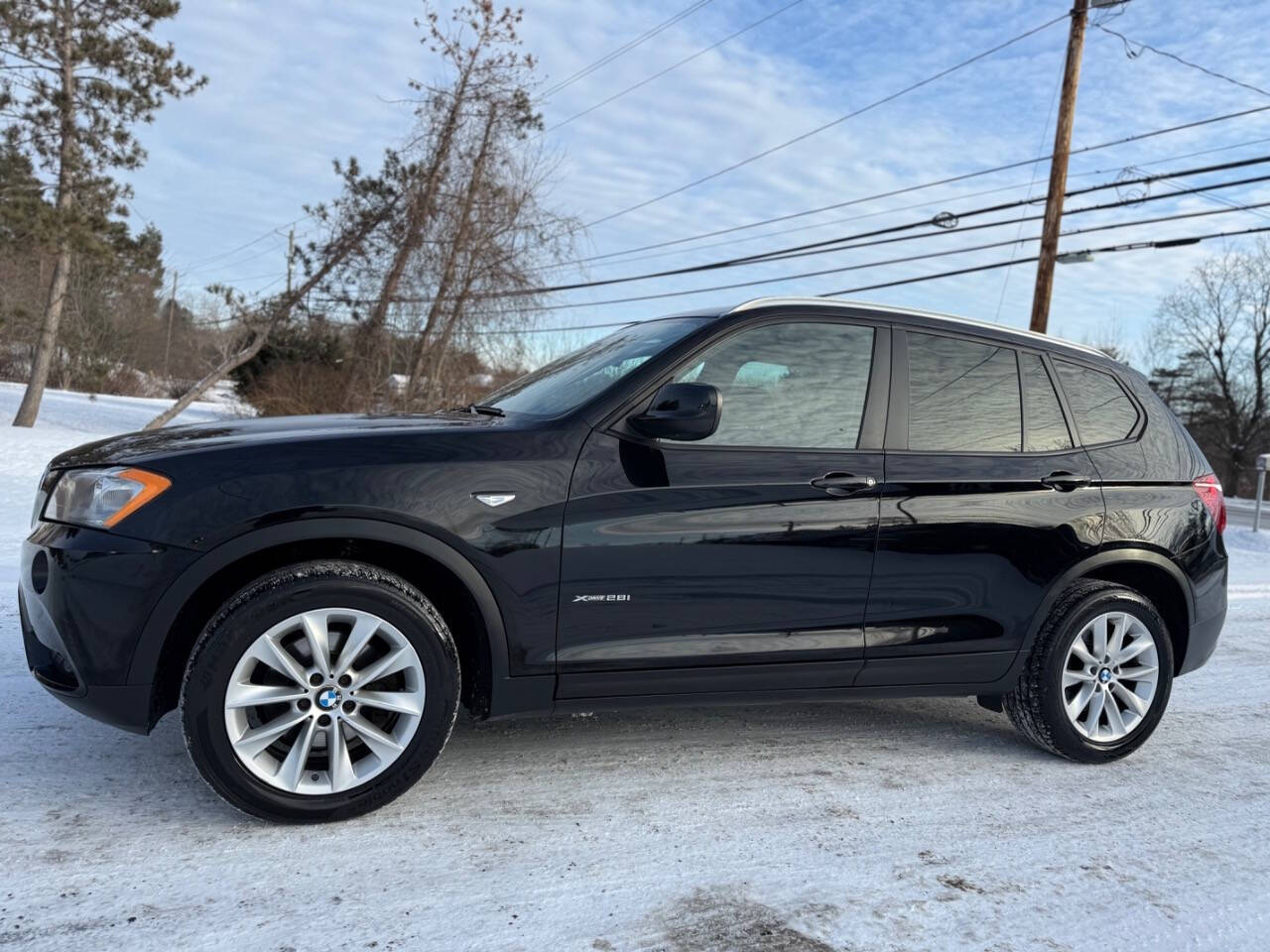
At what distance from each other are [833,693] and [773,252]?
66.3ft

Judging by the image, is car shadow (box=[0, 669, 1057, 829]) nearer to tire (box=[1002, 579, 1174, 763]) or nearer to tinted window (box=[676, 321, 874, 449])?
tire (box=[1002, 579, 1174, 763])

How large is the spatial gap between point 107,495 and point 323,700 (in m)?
0.90

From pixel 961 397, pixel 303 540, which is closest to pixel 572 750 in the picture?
pixel 303 540

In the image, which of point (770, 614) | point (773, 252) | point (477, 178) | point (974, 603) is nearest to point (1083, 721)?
point (974, 603)

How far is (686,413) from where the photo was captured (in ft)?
10.4

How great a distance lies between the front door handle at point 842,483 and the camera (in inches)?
136

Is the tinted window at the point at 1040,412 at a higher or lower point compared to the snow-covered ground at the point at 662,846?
higher

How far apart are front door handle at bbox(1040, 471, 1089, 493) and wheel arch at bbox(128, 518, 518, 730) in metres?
2.31

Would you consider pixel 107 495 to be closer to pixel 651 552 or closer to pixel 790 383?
pixel 651 552

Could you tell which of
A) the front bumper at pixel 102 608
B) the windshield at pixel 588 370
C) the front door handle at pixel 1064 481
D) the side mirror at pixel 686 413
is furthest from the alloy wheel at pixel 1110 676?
the front bumper at pixel 102 608

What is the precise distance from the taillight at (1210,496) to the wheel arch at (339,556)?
321 cm

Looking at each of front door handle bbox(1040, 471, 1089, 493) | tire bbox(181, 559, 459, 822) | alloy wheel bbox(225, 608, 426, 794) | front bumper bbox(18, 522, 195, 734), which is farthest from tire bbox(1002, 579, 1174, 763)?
front bumper bbox(18, 522, 195, 734)

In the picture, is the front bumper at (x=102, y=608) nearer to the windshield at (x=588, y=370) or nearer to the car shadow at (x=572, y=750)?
the car shadow at (x=572, y=750)

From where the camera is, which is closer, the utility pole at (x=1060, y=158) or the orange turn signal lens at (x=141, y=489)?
the orange turn signal lens at (x=141, y=489)
